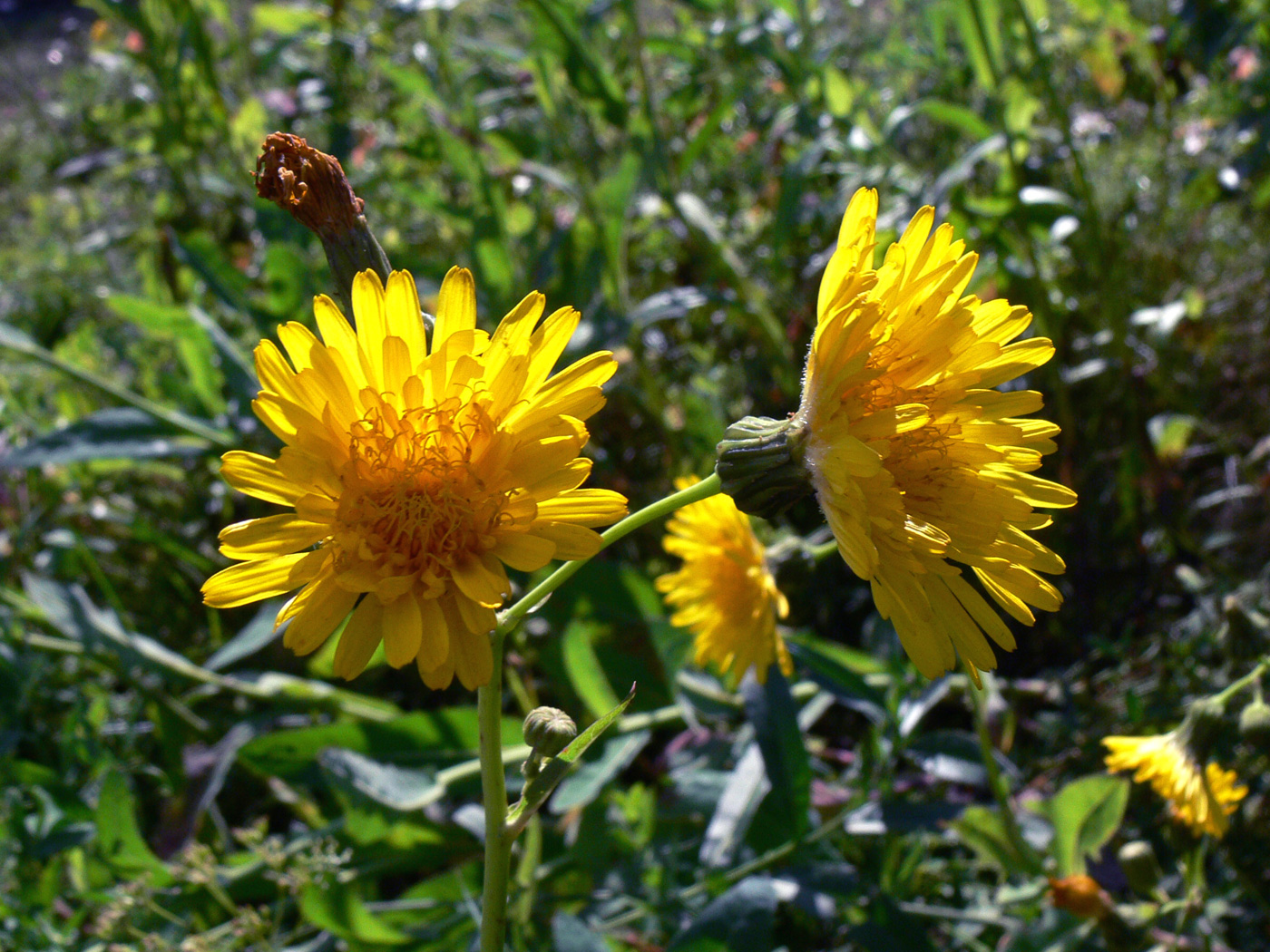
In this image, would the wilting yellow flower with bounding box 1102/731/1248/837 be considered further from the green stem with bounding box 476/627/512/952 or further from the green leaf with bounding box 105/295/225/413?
the green leaf with bounding box 105/295/225/413

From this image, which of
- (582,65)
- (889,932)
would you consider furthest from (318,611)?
(582,65)

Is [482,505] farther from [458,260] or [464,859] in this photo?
[458,260]

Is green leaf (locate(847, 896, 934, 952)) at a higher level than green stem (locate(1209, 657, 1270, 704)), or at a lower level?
lower

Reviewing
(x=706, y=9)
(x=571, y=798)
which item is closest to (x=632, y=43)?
(x=706, y=9)

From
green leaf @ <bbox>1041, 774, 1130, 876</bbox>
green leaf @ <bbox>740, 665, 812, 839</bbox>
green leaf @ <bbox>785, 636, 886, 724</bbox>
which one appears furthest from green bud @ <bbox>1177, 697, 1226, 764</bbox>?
green leaf @ <bbox>740, 665, 812, 839</bbox>

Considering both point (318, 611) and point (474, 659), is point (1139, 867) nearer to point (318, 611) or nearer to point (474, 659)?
point (474, 659)

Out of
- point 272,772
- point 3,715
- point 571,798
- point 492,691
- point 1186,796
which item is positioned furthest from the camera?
point 3,715
